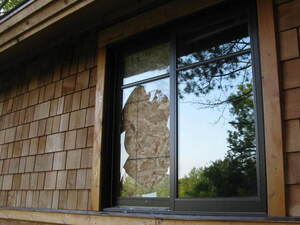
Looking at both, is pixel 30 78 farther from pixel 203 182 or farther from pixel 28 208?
pixel 203 182

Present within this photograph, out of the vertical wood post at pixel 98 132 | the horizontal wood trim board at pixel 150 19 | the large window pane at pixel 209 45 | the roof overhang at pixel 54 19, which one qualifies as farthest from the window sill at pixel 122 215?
the roof overhang at pixel 54 19

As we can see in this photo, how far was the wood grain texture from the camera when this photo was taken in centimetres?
166

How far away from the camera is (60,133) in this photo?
307 centimetres

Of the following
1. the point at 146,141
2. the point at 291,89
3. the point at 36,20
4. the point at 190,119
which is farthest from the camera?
the point at 36,20

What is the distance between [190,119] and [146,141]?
41cm

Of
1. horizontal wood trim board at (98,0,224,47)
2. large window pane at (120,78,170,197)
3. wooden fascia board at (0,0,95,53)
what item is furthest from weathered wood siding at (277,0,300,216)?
wooden fascia board at (0,0,95,53)

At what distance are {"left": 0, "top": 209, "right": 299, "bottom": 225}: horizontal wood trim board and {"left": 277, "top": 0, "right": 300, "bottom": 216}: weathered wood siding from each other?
0.17m

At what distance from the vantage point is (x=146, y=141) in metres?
2.48

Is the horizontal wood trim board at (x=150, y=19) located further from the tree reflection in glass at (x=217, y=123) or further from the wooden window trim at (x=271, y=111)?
the wooden window trim at (x=271, y=111)

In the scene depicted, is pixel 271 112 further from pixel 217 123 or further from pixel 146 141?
pixel 146 141

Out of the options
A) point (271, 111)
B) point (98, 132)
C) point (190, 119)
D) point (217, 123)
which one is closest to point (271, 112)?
point (271, 111)

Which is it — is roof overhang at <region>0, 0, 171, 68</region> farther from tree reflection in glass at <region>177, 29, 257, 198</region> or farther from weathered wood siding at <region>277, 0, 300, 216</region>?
weathered wood siding at <region>277, 0, 300, 216</region>

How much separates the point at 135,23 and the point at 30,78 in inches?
64.4

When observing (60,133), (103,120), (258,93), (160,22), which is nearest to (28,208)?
(60,133)
